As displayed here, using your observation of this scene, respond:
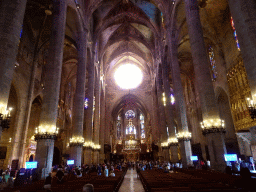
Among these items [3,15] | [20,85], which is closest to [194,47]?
[3,15]

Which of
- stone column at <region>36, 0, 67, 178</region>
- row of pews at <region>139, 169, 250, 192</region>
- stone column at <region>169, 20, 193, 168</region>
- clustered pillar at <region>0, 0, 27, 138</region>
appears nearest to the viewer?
row of pews at <region>139, 169, 250, 192</region>

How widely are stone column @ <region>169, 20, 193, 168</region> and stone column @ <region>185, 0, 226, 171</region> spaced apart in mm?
5227

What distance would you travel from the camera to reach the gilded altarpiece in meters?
17.7

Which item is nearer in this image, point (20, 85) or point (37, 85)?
point (20, 85)

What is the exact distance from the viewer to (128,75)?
45.5 m

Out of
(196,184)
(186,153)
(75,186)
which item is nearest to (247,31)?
(196,184)

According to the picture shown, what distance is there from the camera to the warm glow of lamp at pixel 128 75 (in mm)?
44750

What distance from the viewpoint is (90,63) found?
24.8 metres

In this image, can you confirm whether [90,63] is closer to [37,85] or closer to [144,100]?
[37,85]

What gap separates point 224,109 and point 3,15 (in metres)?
24.1

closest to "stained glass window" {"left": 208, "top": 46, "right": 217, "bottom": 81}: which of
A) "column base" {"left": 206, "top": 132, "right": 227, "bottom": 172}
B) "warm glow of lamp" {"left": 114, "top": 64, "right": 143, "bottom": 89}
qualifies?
"column base" {"left": 206, "top": 132, "right": 227, "bottom": 172}

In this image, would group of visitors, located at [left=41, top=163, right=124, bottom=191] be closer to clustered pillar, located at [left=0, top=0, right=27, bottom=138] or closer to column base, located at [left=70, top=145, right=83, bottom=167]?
column base, located at [left=70, top=145, right=83, bottom=167]

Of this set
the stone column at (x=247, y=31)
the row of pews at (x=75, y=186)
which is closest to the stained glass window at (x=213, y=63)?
the stone column at (x=247, y=31)

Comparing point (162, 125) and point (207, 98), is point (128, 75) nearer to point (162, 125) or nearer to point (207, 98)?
point (162, 125)
